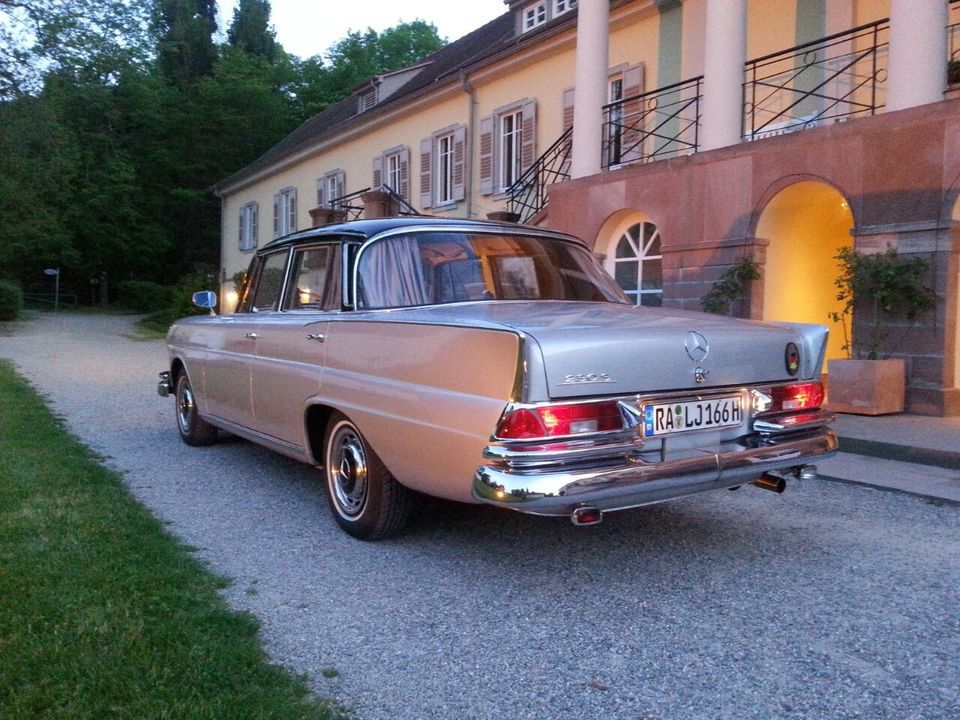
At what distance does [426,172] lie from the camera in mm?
21781

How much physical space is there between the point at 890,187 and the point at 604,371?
7.06 m

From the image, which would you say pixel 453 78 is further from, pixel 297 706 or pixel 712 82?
pixel 297 706

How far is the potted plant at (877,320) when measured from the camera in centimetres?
870

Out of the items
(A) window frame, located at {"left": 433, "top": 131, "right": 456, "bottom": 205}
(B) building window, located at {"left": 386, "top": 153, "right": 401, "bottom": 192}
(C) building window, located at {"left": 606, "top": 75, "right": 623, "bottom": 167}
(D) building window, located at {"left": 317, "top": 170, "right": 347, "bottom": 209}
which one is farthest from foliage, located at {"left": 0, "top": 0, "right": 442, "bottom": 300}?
(C) building window, located at {"left": 606, "top": 75, "right": 623, "bottom": 167}

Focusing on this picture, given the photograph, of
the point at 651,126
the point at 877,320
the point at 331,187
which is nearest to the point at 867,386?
the point at 877,320

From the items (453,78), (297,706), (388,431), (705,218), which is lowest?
(297,706)

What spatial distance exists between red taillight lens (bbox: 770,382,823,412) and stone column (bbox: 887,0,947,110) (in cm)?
628

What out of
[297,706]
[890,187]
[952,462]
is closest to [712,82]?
[890,187]

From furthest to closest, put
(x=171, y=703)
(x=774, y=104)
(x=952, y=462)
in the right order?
(x=774, y=104)
(x=952, y=462)
(x=171, y=703)

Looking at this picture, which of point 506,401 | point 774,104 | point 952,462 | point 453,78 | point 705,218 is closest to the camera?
point 506,401

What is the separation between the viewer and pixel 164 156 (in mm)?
47781

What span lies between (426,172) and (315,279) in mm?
17088

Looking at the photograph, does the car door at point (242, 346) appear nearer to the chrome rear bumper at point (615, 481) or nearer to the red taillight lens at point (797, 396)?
the chrome rear bumper at point (615, 481)

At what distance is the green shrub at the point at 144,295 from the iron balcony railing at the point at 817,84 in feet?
121
